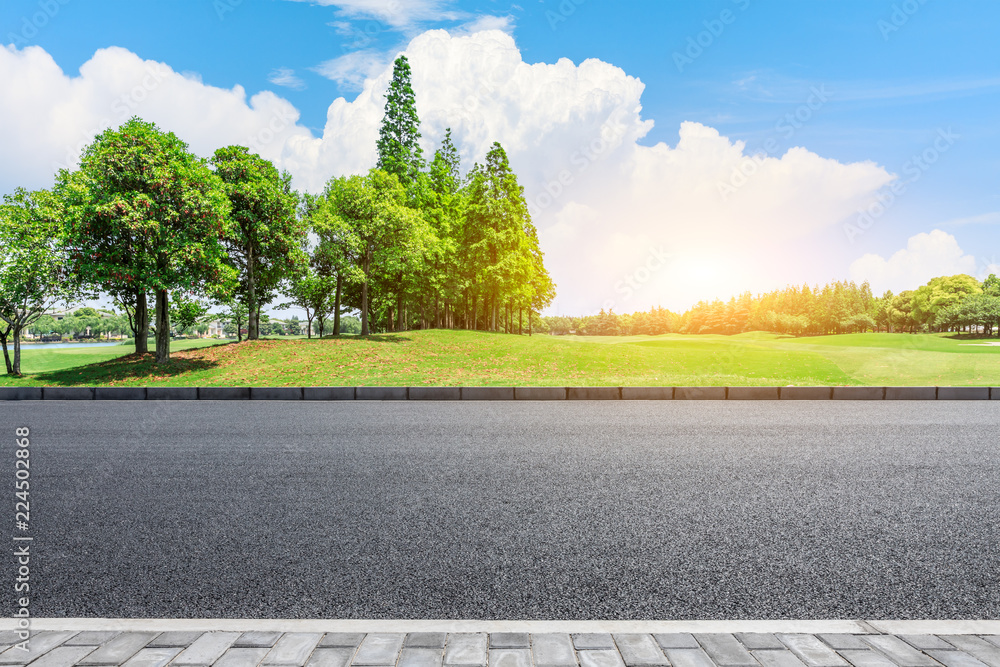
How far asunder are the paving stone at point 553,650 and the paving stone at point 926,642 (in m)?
1.57

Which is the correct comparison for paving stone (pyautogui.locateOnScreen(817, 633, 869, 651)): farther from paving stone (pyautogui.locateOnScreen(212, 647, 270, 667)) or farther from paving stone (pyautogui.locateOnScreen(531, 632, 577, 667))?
paving stone (pyautogui.locateOnScreen(212, 647, 270, 667))

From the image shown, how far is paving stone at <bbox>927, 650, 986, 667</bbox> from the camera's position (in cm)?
237

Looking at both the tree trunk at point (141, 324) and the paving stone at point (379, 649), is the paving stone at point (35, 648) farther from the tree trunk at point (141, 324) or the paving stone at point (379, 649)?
the tree trunk at point (141, 324)

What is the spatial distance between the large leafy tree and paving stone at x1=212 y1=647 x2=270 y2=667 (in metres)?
20.1

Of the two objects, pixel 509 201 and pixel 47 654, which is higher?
pixel 509 201

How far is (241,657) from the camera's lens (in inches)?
94.0

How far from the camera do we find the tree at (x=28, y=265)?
62.1 ft

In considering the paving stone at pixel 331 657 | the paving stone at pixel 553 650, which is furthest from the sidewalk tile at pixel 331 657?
the paving stone at pixel 553 650

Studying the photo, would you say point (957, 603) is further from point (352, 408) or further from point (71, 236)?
point (71, 236)

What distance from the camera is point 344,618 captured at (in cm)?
281

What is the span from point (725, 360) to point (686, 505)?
883 inches

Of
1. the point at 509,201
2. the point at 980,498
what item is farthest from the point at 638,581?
the point at 509,201

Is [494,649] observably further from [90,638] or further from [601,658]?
[90,638]

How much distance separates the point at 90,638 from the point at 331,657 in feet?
3.97
